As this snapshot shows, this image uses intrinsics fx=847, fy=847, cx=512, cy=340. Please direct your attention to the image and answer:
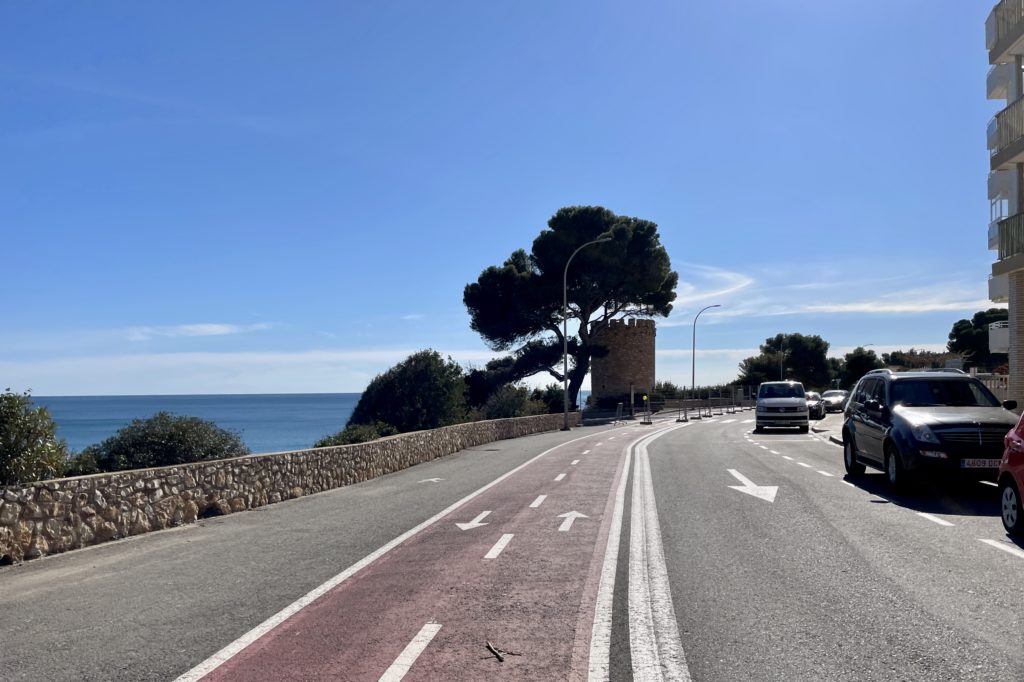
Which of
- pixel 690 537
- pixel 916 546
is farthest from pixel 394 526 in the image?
pixel 916 546

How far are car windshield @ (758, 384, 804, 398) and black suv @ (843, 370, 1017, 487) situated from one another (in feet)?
62.8

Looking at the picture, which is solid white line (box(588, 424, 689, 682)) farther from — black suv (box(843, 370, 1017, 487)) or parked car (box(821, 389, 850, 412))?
parked car (box(821, 389, 850, 412))

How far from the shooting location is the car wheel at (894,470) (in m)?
12.6

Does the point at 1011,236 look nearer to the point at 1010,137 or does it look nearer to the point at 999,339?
the point at 1010,137

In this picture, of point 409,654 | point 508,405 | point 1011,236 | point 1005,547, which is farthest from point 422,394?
point 409,654

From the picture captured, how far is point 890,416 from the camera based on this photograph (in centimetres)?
1341

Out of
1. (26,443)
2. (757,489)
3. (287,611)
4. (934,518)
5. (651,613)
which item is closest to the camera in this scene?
(651,613)

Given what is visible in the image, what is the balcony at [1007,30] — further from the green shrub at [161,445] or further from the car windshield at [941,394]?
the green shrub at [161,445]

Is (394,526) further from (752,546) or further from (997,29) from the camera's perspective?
(997,29)

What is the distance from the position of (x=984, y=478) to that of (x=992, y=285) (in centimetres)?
2834

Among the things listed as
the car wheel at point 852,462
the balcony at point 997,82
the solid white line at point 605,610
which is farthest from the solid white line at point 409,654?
the balcony at point 997,82

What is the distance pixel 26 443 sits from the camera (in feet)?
32.9

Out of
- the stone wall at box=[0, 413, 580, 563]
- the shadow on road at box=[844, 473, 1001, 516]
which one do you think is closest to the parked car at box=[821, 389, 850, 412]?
the shadow on road at box=[844, 473, 1001, 516]

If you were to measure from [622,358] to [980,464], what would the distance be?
2270 inches
